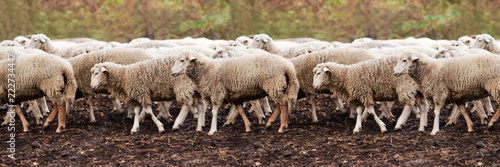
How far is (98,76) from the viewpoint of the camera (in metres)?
10.9

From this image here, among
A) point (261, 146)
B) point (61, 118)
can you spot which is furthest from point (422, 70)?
point (61, 118)

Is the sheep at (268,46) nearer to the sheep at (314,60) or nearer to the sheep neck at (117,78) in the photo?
the sheep at (314,60)

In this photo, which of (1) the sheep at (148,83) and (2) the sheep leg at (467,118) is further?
(1) the sheep at (148,83)

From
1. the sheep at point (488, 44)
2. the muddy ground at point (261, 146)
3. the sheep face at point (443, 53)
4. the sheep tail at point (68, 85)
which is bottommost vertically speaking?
the muddy ground at point (261, 146)

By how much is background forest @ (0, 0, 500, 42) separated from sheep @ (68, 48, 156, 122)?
14.5 metres

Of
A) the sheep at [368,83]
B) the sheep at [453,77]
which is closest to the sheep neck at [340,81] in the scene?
the sheep at [368,83]

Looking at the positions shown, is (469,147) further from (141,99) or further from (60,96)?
(60,96)

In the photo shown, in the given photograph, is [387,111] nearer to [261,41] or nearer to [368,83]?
[368,83]

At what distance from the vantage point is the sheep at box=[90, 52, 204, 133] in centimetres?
1082

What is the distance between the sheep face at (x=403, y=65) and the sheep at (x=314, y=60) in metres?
1.72

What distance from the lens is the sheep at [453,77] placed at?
908cm

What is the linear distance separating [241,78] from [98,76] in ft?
8.26

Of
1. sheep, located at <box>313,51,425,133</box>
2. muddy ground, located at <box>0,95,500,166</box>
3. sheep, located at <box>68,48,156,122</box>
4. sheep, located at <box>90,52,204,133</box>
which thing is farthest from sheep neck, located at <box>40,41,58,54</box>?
sheep, located at <box>313,51,425,133</box>

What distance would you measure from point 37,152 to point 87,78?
2.87 metres
